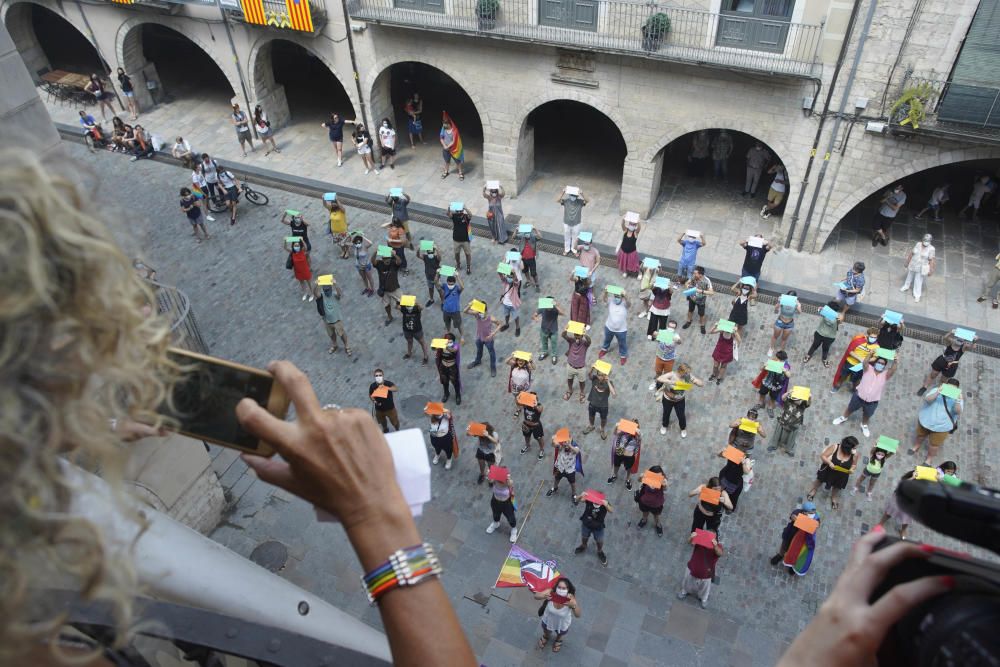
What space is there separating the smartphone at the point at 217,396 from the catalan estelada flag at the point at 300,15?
65.8 feet

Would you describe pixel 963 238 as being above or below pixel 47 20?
below

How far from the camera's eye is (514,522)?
1153 cm

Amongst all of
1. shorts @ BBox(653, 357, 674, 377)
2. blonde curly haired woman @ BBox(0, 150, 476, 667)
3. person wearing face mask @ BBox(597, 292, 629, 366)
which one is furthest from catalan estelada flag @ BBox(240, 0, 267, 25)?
blonde curly haired woman @ BBox(0, 150, 476, 667)

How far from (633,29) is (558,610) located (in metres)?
Result: 13.0

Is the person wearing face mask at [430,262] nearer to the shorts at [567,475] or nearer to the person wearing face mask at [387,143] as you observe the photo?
the shorts at [567,475]

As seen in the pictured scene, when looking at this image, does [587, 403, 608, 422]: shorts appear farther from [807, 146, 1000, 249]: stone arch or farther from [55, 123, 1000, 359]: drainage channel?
[807, 146, 1000, 249]: stone arch

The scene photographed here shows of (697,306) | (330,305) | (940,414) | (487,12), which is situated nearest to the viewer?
(940,414)

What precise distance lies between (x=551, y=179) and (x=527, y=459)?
1089cm

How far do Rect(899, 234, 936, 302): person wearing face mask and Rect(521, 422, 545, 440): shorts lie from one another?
9.67 m

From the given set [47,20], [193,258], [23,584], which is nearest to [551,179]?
[193,258]

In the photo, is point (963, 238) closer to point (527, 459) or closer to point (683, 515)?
point (683, 515)

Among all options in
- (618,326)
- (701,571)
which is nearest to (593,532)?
(701,571)

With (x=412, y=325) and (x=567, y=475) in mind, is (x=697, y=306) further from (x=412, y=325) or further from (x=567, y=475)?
(x=412, y=325)

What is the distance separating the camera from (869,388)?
503 inches
